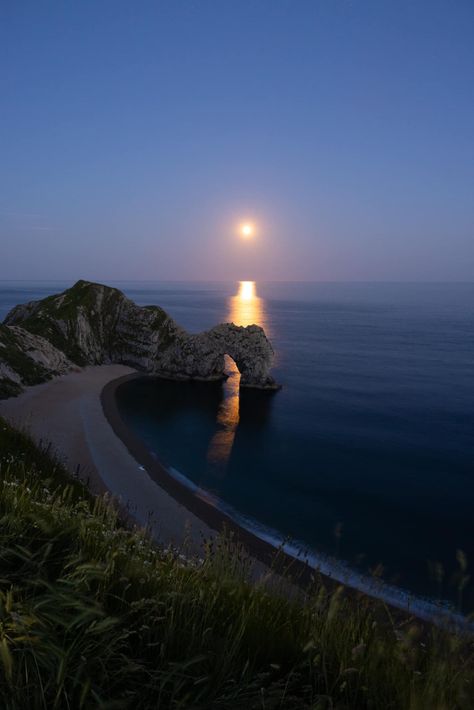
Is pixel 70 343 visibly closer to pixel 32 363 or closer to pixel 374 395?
pixel 32 363

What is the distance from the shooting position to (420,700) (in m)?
2.60

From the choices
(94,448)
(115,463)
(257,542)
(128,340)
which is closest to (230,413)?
(94,448)

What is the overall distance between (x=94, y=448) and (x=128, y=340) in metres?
43.1

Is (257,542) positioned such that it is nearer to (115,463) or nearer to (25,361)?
(115,463)

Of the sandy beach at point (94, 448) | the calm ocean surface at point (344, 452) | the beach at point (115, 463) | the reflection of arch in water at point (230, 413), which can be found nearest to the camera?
the beach at point (115, 463)

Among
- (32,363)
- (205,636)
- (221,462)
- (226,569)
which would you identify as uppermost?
(205,636)

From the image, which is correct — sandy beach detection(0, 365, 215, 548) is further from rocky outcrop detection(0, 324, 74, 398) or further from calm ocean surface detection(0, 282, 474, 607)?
calm ocean surface detection(0, 282, 474, 607)

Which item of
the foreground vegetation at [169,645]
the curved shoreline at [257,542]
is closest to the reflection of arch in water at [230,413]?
the curved shoreline at [257,542]

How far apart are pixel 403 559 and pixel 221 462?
18655 millimetres

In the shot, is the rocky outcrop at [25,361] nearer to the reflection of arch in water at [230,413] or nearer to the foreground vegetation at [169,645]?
the reflection of arch in water at [230,413]

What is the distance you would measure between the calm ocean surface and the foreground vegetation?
213cm

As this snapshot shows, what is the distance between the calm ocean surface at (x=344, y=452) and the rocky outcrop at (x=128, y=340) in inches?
179

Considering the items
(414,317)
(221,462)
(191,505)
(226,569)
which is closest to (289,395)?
(221,462)

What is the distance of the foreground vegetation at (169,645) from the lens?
7.88 ft
